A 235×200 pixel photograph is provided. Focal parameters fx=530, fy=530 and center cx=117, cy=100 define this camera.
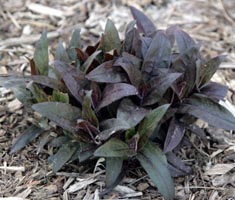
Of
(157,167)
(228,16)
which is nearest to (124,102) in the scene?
(157,167)

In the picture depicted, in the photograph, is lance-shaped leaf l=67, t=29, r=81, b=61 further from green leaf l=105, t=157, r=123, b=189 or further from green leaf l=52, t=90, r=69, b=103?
green leaf l=105, t=157, r=123, b=189

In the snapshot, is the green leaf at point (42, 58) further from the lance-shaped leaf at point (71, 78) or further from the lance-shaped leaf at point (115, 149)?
the lance-shaped leaf at point (115, 149)

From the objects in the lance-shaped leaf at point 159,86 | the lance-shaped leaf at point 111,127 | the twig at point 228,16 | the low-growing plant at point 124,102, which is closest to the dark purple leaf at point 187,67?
the low-growing plant at point 124,102

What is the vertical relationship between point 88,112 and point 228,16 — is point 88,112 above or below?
above

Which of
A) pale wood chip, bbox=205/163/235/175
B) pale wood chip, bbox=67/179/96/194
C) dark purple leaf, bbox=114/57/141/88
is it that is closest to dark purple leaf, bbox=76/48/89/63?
dark purple leaf, bbox=114/57/141/88

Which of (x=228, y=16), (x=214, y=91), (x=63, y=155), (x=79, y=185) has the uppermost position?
(x=214, y=91)

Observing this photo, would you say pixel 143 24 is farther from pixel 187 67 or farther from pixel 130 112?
pixel 130 112
